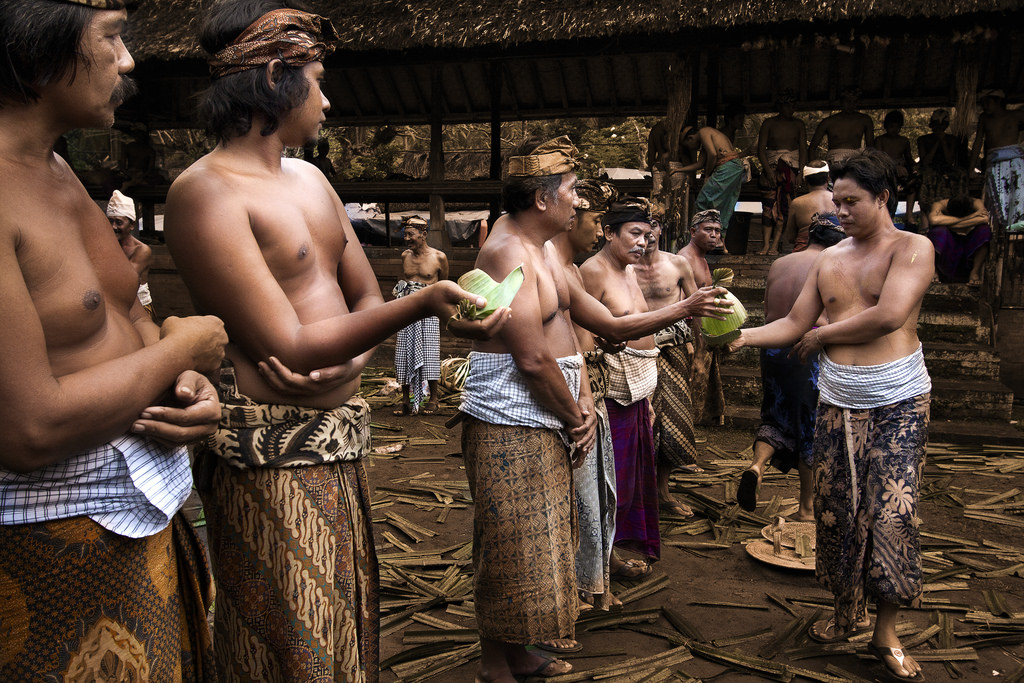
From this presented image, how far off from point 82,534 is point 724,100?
511 inches

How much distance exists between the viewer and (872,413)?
11.5 feet

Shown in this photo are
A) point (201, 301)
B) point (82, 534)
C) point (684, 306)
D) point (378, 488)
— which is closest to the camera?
point (82, 534)

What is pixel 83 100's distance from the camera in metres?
1.52

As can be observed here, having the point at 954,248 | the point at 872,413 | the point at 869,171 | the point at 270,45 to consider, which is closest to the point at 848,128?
the point at 954,248

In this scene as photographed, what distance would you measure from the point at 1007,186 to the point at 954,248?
94cm

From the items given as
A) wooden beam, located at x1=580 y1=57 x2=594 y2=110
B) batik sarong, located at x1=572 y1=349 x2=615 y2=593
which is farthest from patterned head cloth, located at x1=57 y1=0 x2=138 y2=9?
wooden beam, located at x1=580 y1=57 x2=594 y2=110

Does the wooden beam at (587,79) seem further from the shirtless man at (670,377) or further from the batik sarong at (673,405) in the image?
A: the batik sarong at (673,405)

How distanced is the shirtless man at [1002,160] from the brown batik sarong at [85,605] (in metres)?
10.5

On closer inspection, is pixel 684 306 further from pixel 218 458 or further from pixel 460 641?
pixel 218 458

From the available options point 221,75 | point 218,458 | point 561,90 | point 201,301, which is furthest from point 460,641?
point 561,90

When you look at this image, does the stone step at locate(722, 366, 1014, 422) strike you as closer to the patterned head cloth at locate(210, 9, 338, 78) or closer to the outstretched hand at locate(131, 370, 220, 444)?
Result: the patterned head cloth at locate(210, 9, 338, 78)

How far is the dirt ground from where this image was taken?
11.9 ft

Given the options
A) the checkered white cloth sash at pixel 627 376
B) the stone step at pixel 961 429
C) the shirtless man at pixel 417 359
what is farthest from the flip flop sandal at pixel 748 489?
the shirtless man at pixel 417 359

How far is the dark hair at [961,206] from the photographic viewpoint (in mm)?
9773
